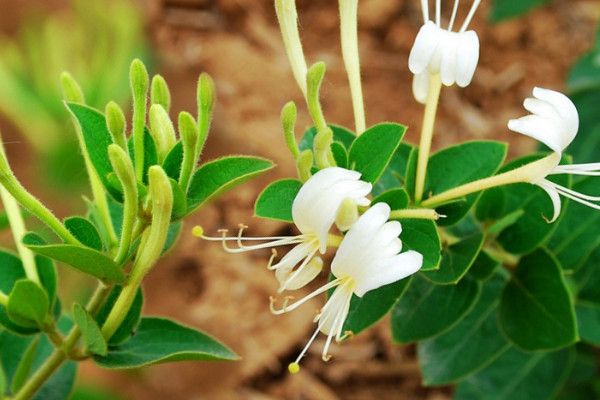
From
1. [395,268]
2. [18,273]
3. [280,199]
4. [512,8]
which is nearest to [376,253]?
[395,268]

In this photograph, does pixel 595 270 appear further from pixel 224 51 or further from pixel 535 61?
pixel 224 51

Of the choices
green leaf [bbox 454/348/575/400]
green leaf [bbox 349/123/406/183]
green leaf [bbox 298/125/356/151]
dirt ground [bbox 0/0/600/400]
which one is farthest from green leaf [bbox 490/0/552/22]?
green leaf [bbox 349/123/406/183]

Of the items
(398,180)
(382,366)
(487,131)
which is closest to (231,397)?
(382,366)

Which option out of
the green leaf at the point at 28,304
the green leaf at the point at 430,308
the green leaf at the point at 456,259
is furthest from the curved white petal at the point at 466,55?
the green leaf at the point at 28,304

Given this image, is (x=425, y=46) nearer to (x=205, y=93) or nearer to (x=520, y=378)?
(x=205, y=93)

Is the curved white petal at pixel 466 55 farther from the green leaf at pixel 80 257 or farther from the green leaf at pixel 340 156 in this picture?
the green leaf at pixel 80 257

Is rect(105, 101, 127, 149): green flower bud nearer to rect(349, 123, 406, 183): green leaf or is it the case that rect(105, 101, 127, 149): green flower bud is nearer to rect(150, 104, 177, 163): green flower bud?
rect(150, 104, 177, 163): green flower bud
